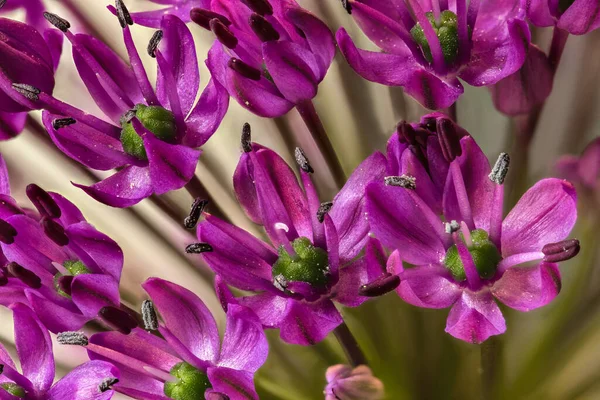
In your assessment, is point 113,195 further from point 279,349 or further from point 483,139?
point 483,139

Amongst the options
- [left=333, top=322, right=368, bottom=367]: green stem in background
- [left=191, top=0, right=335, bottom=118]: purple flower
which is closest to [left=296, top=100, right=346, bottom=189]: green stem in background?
[left=191, top=0, right=335, bottom=118]: purple flower

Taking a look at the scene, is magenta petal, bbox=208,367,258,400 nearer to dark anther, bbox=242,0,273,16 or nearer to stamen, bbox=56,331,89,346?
stamen, bbox=56,331,89,346

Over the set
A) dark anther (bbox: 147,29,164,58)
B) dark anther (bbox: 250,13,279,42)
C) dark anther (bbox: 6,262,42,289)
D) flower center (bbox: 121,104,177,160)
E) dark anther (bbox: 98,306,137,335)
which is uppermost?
dark anther (bbox: 250,13,279,42)

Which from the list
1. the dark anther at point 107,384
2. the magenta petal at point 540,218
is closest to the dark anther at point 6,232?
the dark anther at point 107,384

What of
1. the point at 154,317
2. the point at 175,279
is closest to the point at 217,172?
the point at 175,279

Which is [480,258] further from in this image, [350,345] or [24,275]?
[24,275]
